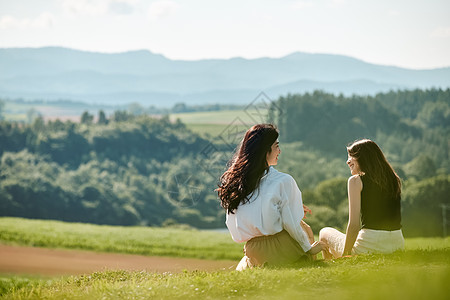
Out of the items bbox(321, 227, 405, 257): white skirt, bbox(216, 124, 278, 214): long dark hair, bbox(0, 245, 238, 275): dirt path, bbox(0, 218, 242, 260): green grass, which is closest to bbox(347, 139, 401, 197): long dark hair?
bbox(321, 227, 405, 257): white skirt

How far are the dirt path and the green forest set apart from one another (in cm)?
2722

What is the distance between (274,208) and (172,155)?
58580 mm

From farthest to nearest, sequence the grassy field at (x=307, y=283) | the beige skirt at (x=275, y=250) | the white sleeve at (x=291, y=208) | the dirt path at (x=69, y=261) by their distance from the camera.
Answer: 1. the dirt path at (x=69, y=261)
2. the beige skirt at (x=275, y=250)
3. the white sleeve at (x=291, y=208)
4. the grassy field at (x=307, y=283)

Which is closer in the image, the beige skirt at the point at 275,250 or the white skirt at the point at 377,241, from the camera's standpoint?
the beige skirt at the point at 275,250

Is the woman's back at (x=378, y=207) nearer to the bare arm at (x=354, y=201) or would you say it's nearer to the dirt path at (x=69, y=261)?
the bare arm at (x=354, y=201)

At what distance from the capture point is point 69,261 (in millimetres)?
21250

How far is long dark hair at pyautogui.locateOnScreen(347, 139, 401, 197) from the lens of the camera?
5020mm

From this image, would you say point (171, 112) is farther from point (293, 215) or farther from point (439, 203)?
point (293, 215)

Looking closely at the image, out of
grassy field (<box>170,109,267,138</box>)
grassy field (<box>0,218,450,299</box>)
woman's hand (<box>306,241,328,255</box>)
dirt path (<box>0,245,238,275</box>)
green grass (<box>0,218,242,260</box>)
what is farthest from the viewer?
grassy field (<box>170,109,267,138</box>)

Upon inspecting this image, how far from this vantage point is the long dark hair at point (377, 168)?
5020 mm

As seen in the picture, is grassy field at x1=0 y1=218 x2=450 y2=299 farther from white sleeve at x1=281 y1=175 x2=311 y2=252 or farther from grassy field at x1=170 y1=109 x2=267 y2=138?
grassy field at x1=170 y1=109 x2=267 y2=138

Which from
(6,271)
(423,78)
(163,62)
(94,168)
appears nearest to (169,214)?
(94,168)

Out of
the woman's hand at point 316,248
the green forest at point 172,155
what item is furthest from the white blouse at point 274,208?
the green forest at point 172,155

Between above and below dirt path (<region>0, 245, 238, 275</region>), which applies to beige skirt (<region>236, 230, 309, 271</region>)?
above
